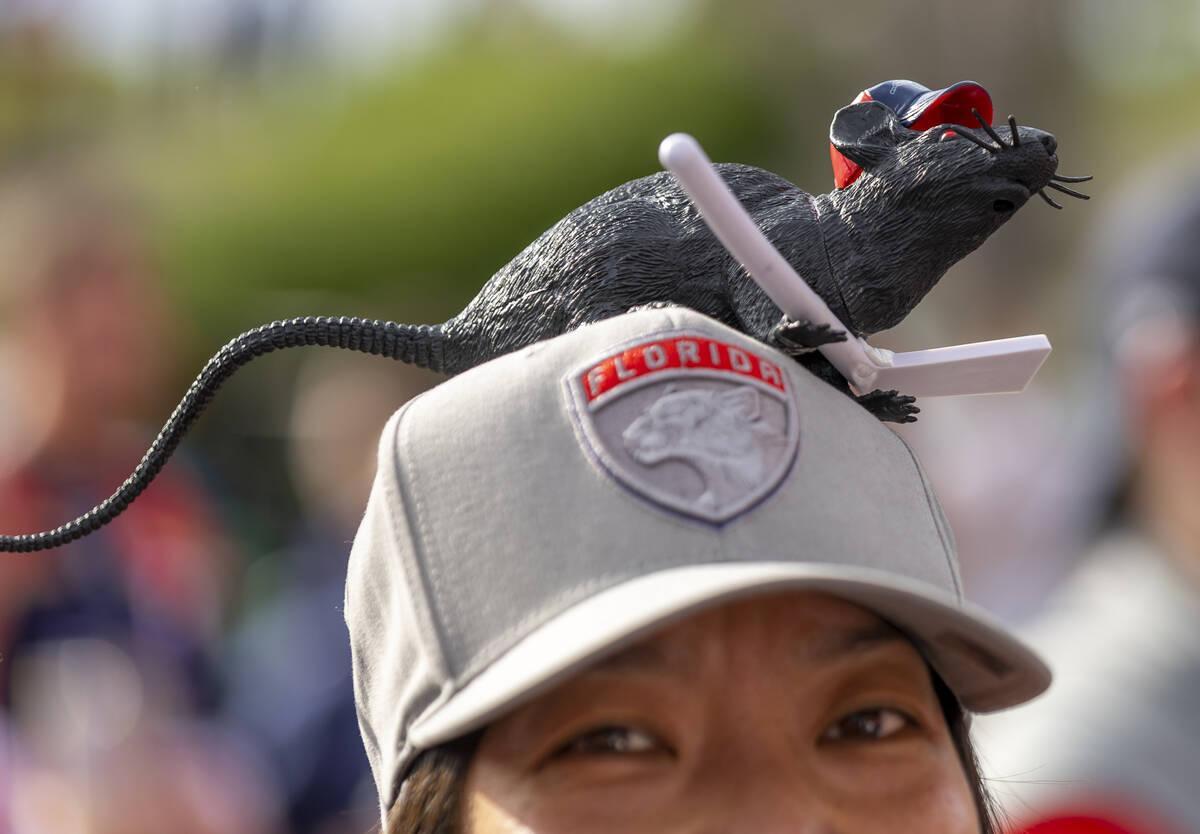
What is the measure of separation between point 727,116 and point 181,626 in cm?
784

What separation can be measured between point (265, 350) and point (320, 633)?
75.8 inches

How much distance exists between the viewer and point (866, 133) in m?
1.41

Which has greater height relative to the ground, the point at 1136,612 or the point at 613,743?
the point at 613,743

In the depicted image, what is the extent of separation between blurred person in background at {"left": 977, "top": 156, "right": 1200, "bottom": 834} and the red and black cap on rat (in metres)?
1.26

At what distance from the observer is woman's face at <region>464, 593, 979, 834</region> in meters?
1.24

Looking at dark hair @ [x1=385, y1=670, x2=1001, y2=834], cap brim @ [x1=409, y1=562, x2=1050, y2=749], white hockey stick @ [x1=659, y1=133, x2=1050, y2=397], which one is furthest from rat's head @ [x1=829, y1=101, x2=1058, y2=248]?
dark hair @ [x1=385, y1=670, x2=1001, y2=834]

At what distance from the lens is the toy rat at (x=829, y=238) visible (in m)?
1.36

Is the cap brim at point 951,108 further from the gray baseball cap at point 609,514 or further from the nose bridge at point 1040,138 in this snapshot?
the gray baseball cap at point 609,514

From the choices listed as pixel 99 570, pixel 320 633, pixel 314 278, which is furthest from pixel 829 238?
pixel 314 278

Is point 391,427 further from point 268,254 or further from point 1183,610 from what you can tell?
point 268,254

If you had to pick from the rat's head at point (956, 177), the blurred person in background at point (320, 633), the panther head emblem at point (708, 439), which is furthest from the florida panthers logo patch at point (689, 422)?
the blurred person in background at point (320, 633)

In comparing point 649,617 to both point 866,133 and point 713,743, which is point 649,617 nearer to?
point 713,743

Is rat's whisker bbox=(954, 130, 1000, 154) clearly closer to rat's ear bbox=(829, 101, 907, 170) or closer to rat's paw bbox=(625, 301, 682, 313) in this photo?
rat's ear bbox=(829, 101, 907, 170)

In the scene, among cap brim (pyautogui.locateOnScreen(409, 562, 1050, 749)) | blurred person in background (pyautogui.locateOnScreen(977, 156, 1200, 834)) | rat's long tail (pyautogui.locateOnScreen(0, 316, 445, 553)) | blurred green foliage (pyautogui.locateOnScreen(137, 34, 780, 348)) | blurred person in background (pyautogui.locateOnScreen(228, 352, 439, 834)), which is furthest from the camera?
blurred green foliage (pyautogui.locateOnScreen(137, 34, 780, 348))
